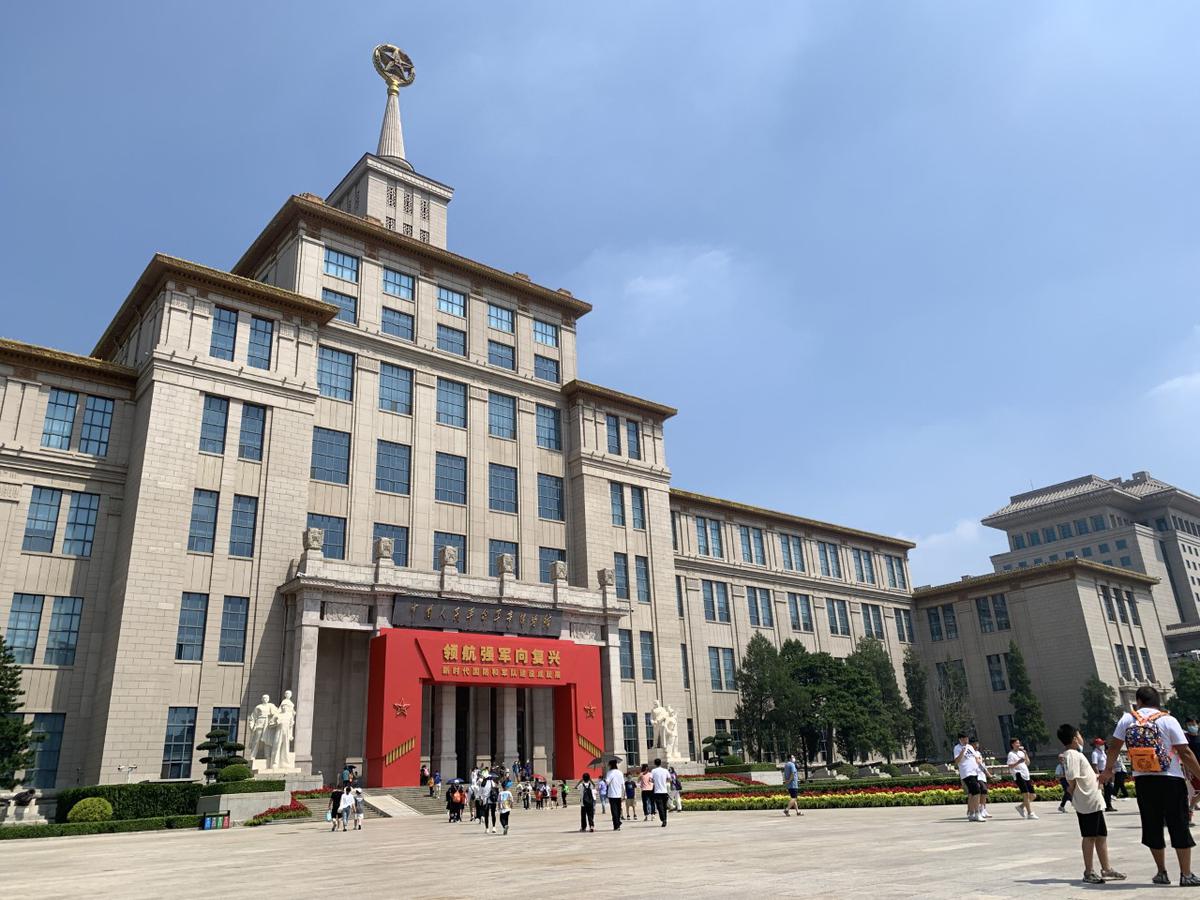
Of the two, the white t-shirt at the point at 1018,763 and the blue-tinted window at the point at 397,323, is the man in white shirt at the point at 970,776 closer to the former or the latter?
the white t-shirt at the point at 1018,763

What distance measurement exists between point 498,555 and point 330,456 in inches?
365

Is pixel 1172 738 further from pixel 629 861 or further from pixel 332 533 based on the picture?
pixel 332 533

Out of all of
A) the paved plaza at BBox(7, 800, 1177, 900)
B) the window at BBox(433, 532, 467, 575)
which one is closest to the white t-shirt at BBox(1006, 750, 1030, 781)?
the paved plaza at BBox(7, 800, 1177, 900)

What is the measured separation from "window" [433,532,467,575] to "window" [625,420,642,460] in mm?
12298

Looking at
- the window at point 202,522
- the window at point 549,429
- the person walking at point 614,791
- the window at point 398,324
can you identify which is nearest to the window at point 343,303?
the window at point 398,324

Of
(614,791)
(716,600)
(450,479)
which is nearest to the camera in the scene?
(614,791)

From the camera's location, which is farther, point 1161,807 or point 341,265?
point 341,265

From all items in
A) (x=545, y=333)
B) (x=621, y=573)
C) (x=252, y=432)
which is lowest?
(x=621, y=573)

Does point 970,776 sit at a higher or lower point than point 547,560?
lower

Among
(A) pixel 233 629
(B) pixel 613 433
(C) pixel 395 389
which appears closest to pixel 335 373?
(C) pixel 395 389

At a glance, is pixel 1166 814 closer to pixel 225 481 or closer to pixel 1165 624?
pixel 225 481

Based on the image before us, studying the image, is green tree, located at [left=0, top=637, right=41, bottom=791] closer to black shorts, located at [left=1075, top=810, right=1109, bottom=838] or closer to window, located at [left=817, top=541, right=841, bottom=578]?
black shorts, located at [left=1075, top=810, right=1109, bottom=838]

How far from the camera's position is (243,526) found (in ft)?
112

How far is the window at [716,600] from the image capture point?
5284 cm
